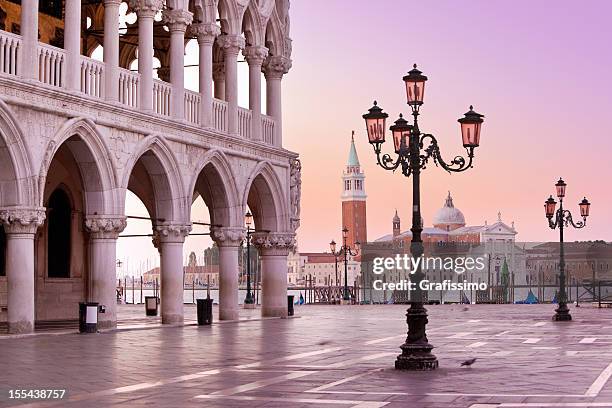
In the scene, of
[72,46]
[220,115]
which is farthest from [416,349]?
[220,115]

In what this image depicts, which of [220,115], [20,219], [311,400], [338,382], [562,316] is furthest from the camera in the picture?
[562,316]

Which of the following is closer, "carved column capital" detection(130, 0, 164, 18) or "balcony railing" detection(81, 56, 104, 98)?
"balcony railing" detection(81, 56, 104, 98)

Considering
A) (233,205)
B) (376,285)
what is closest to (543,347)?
(233,205)

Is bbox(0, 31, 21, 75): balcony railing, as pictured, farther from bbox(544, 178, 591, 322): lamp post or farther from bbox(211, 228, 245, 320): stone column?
bbox(544, 178, 591, 322): lamp post

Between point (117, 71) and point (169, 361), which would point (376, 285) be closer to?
point (117, 71)

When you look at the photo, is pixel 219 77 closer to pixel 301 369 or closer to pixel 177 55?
pixel 177 55

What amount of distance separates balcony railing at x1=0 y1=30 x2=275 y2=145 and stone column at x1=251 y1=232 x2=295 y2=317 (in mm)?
3120

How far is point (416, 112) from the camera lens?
17.8 metres

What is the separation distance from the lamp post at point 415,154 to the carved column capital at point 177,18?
13.8m

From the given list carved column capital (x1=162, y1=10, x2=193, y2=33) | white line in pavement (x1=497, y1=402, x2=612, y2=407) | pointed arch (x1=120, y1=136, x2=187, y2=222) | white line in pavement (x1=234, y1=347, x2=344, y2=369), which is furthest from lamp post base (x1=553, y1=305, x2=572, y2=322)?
white line in pavement (x1=497, y1=402, x2=612, y2=407)

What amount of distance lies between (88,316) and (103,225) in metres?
2.37

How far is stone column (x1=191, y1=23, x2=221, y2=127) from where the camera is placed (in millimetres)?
32562

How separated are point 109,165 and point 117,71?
2.37 meters

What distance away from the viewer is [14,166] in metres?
24.6
